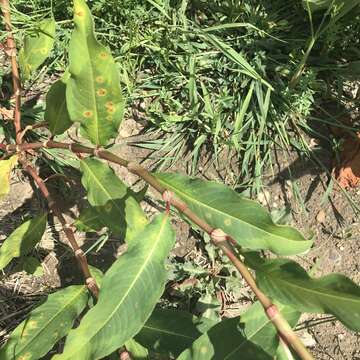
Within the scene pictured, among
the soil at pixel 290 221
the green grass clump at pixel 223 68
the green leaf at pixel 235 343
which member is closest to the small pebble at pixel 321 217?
the soil at pixel 290 221

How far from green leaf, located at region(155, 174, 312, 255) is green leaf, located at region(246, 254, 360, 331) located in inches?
4.5

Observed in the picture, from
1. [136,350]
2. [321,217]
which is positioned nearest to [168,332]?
[136,350]

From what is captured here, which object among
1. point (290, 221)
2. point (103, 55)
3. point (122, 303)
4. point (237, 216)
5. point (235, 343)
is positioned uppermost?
Result: point (103, 55)

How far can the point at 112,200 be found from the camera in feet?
5.69

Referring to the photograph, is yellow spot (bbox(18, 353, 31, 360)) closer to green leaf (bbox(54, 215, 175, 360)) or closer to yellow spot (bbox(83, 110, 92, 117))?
green leaf (bbox(54, 215, 175, 360))

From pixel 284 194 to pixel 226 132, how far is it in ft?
1.32

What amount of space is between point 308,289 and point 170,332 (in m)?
0.79

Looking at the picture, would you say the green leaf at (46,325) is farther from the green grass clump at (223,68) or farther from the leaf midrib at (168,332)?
the green grass clump at (223,68)

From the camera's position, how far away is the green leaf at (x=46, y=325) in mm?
1900

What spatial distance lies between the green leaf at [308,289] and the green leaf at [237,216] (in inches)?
4.5

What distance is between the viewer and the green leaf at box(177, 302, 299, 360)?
151cm

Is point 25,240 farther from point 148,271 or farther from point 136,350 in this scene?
point 148,271

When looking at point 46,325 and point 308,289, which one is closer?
point 308,289

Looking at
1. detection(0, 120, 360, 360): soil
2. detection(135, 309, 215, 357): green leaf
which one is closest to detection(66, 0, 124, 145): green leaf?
detection(135, 309, 215, 357): green leaf
